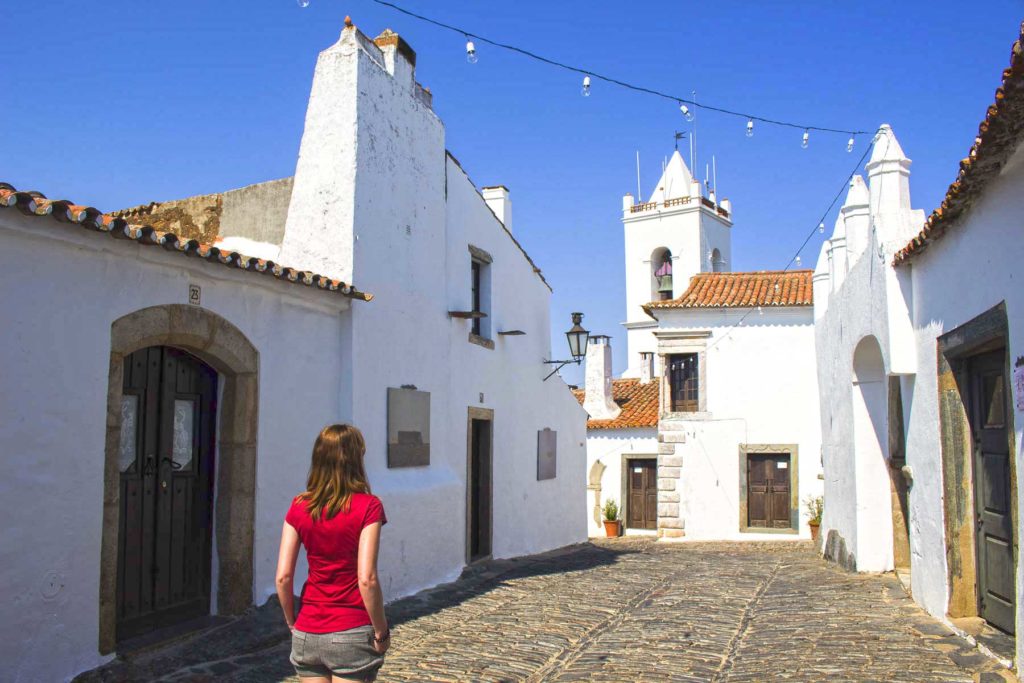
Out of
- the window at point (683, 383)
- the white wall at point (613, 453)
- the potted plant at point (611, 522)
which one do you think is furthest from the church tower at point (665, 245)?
the window at point (683, 383)

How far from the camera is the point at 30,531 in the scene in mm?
5309

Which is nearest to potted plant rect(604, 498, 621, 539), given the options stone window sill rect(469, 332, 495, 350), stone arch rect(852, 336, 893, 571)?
stone window sill rect(469, 332, 495, 350)

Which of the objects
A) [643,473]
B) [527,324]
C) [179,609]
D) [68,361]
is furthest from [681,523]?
[68,361]

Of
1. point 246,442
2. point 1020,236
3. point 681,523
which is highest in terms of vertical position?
point 1020,236

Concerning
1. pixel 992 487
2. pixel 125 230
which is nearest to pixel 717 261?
pixel 992 487

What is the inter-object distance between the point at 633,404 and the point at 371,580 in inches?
871

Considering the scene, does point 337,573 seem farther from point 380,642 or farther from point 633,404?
point 633,404

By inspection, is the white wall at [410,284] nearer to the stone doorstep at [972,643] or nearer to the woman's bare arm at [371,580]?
the stone doorstep at [972,643]

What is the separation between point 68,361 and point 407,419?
442 cm

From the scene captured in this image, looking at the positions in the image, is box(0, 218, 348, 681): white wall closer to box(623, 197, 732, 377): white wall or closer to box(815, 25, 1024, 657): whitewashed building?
box(815, 25, 1024, 657): whitewashed building

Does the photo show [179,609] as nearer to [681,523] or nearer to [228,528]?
[228,528]

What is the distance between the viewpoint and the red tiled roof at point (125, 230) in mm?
5133

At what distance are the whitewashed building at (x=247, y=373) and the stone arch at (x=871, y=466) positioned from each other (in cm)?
472

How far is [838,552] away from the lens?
41.2 feet
